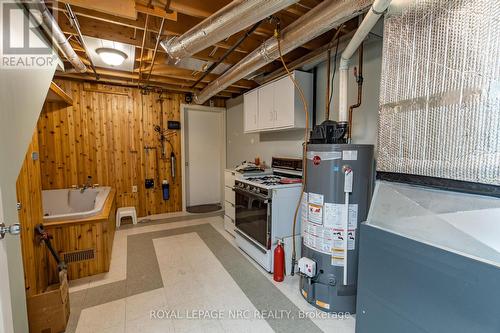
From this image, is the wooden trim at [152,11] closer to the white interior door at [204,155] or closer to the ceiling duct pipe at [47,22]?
the ceiling duct pipe at [47,22]

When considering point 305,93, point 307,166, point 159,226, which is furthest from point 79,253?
point 305,93

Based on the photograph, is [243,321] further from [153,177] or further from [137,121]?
[137,121]

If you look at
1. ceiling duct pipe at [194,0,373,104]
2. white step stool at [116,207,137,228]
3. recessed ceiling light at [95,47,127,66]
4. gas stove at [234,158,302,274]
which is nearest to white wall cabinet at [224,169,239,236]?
gas stove at [234,158,302,274]

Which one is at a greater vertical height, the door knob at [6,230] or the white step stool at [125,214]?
the door knob at [6,230]

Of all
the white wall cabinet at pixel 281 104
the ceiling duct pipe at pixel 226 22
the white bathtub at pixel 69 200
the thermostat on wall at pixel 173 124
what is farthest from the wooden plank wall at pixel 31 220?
the thermostat on wall at pixel 173 124

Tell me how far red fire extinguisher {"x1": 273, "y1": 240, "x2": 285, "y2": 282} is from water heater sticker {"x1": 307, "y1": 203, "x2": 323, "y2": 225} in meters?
0.56

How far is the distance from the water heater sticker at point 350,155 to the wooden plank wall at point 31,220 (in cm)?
238

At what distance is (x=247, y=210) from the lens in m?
2.96

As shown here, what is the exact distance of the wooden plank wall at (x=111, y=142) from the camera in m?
3.84

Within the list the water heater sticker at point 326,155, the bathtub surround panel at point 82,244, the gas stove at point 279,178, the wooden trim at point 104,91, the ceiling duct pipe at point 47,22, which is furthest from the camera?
the wooden trim at point 104,91

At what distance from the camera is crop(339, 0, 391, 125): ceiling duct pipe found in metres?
1.31

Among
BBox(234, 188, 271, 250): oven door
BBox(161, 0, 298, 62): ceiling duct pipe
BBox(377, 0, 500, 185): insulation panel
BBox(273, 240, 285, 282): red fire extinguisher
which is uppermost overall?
BBox(161, 0, 298, 62): ceiling duct pipe

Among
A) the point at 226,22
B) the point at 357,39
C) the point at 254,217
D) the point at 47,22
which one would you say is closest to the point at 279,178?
the point at 254,217

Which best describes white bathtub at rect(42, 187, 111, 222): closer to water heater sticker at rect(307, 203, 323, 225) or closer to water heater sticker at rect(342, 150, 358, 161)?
water heater sticker at rect(307, 203, 323, 225)
